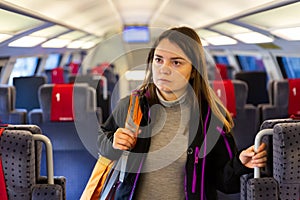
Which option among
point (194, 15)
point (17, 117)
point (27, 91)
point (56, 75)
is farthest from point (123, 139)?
point (56, 75)

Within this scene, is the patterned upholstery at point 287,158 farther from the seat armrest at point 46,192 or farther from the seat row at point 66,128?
the seat row at point 66,128

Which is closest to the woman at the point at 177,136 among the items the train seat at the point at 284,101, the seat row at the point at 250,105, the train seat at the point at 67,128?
the train seat at the point at 67,128

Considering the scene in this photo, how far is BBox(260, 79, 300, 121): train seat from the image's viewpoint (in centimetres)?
558

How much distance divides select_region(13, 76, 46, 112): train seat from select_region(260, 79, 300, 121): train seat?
109 inches

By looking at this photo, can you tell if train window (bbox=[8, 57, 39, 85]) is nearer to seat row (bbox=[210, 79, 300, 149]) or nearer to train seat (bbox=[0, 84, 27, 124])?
train seat (bbox=[0, 84, 27, 124])

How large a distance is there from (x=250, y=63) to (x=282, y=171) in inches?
440

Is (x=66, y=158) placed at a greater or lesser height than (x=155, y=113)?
lesser

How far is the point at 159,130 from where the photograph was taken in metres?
2.16

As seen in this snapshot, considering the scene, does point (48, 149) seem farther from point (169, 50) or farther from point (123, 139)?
point (169, 50)

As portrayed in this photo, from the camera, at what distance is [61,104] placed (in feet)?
15.5

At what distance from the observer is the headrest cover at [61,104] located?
4688 mm

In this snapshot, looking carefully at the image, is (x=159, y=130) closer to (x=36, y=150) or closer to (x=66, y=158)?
(x=36, y=150)

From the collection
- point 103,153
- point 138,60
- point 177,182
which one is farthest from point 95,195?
point 138,60

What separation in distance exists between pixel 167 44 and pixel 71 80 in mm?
6305
